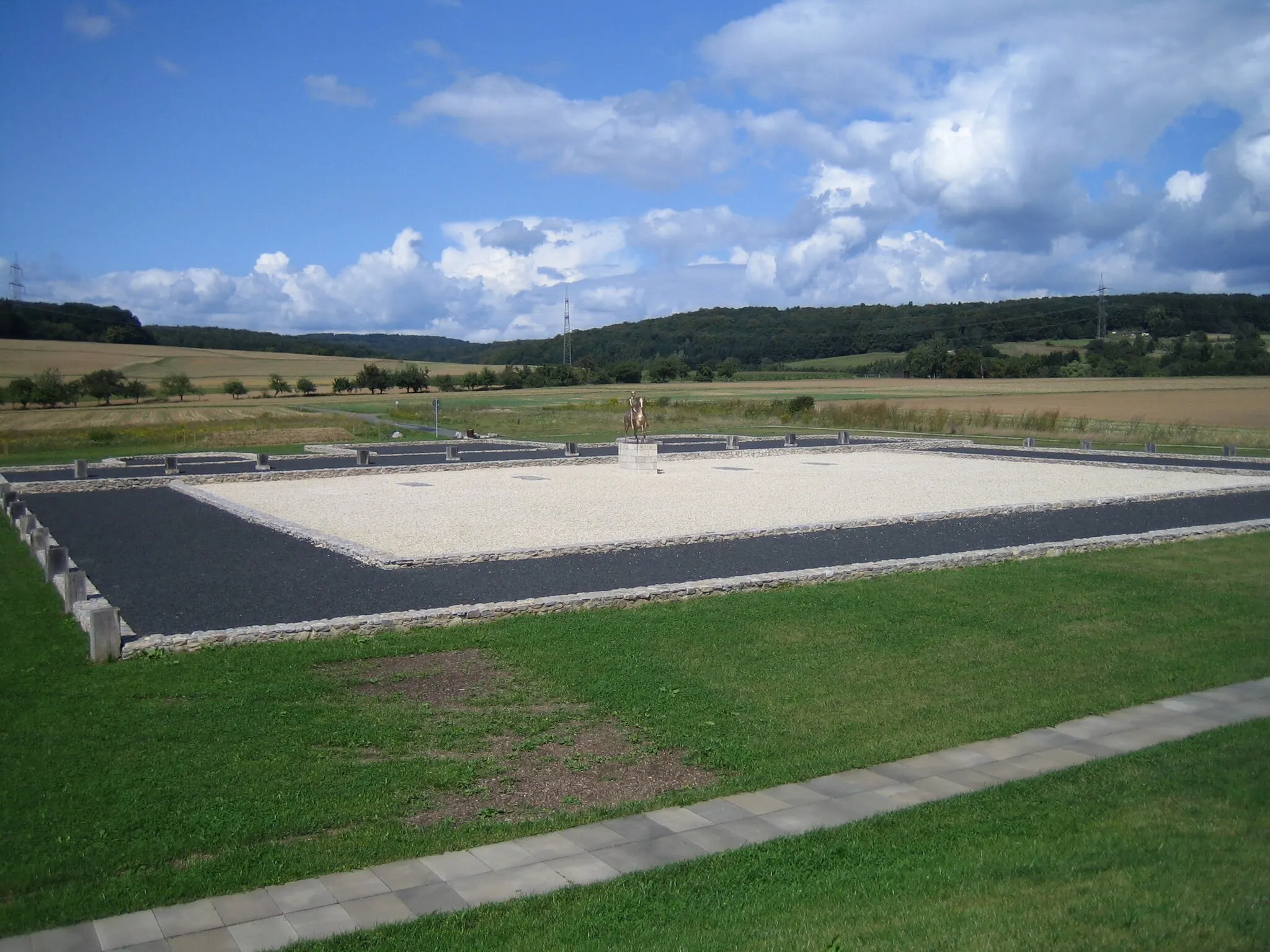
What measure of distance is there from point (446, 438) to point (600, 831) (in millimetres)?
31822

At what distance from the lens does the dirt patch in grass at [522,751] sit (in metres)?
5.43

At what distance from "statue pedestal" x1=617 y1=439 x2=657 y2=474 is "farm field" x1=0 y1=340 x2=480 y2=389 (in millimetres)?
39098

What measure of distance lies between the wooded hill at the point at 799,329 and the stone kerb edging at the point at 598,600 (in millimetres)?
73315

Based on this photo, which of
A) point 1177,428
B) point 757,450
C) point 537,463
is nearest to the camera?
point 537,463

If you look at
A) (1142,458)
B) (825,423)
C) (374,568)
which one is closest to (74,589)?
(374,568)

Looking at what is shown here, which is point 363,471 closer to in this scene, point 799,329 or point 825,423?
point 825,423

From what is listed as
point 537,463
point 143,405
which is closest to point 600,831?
point 537,463

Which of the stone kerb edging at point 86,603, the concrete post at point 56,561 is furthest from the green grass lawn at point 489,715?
the concrete post at point 56,561

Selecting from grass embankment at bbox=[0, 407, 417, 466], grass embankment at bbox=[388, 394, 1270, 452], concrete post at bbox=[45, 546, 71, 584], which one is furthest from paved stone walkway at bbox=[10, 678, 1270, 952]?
grass embankment at bbox=[0, 407, 417, 466]

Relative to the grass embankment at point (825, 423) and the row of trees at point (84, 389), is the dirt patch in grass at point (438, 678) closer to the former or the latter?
the grass embankment at point (825, 423)

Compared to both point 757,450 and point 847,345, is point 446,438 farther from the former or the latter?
point 847,345

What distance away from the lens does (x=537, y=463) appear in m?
25.4

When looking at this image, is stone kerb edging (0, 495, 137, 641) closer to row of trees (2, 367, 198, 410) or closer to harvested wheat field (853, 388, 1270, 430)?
harvested wheat field (853, 388, 1270, 430)

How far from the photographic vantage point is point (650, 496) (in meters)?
19.1
